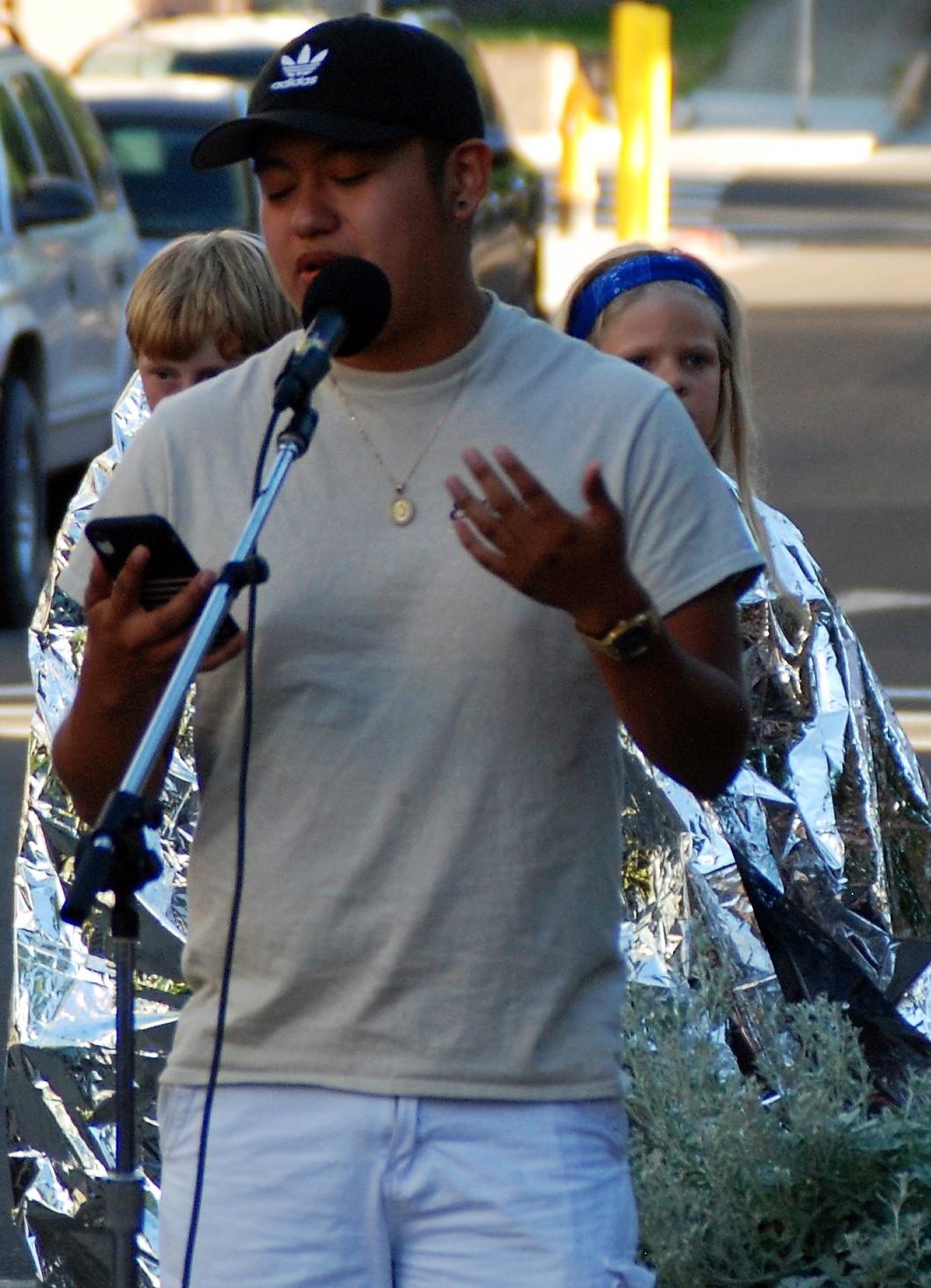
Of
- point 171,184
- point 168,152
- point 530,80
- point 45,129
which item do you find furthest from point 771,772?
point 530,80

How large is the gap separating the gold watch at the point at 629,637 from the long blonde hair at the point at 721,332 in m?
1.53

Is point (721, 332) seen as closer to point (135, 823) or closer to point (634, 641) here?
point (634, 641)

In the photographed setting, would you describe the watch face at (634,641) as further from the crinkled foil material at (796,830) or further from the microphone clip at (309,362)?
the crinkled foil material at (796,830)

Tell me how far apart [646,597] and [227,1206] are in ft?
2.21

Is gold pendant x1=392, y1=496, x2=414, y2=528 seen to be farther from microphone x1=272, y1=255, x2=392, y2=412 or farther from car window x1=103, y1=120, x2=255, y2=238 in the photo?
car window x1=103, y1=120, x2=255, y2=238

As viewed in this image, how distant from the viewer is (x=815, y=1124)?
3105 millimetres

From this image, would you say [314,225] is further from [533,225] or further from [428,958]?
[533,225]

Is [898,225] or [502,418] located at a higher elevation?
[502,418]

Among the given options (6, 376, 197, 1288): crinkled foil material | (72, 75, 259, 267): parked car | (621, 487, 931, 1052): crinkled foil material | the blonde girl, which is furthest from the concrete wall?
(6, 376, 197, 1288): crinkled foil material

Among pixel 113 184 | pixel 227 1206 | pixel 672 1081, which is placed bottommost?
pixel 113 184

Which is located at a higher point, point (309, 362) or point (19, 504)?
point (309, 362)

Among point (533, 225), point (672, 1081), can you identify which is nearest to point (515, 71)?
point (533, 225)

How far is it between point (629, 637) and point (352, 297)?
1.25 feet

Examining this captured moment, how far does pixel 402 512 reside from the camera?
7.32ft
